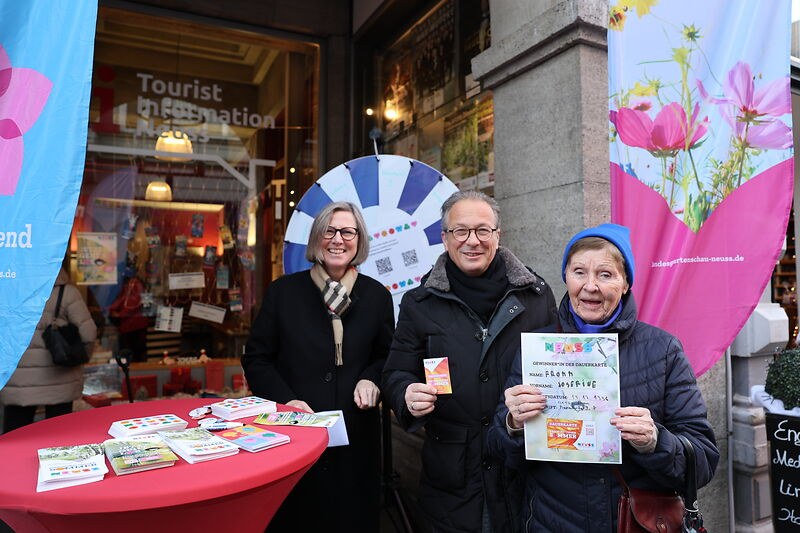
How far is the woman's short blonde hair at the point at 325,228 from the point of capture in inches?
99.2

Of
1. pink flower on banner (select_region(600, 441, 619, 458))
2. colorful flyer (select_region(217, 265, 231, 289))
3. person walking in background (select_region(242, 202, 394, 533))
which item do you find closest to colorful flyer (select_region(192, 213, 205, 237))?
colorful flyer (select_region(217, 265, 231, 289))

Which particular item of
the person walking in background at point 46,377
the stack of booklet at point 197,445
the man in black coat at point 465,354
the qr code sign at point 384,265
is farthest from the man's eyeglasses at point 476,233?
the person walking in background at point 46,377

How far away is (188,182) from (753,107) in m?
5.51

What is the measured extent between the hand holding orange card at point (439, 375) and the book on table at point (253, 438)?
1.67 feet

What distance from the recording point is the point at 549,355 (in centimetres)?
159

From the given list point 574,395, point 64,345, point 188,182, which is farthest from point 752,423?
point 188,182

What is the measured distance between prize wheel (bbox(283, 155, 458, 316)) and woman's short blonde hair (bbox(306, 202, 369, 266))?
A: 29.5 inches

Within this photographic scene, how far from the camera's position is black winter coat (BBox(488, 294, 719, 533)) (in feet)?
5.19

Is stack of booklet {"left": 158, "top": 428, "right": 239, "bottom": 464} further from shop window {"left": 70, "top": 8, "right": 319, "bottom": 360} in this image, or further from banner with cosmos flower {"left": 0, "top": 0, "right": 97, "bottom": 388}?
shop window {"left": 70, "top": 8, "right": 319, "bottom": 360}

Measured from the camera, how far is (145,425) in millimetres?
1836

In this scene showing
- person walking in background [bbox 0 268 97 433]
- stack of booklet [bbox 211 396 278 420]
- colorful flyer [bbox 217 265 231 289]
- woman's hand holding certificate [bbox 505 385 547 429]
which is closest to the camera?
woman's hand holding certificate [bbox 505 385 547 429]

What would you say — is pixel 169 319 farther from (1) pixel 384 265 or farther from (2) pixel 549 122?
(2) pixel 549 122

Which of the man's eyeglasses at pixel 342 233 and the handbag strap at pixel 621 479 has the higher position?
the man's eyeglasses at pixel 342 233

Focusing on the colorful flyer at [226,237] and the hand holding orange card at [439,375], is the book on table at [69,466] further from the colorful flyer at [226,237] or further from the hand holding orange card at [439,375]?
the colorful flyer at [226,237]
